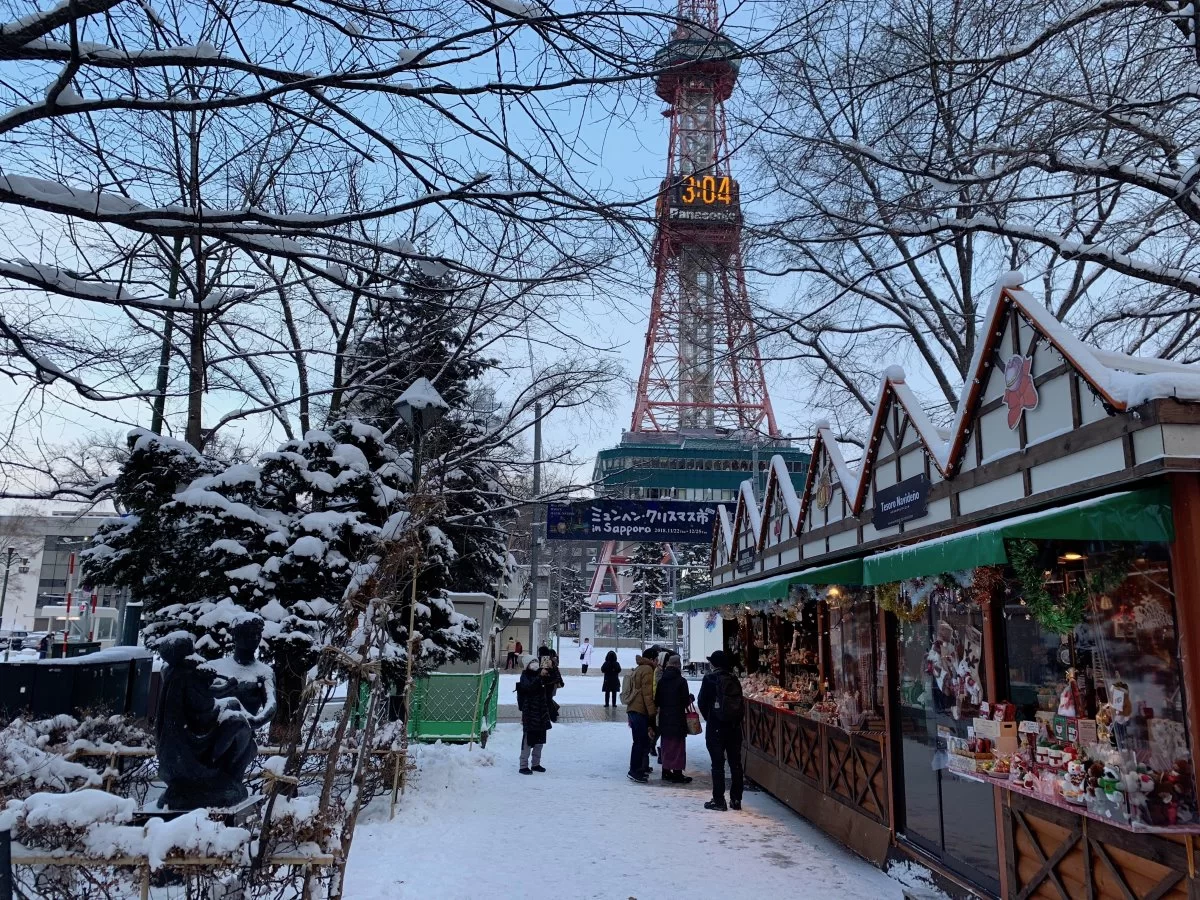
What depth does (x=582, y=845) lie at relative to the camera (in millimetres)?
7555

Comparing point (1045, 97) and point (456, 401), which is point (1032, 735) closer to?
point (1045, 97)

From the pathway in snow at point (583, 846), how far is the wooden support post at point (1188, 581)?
338 cm

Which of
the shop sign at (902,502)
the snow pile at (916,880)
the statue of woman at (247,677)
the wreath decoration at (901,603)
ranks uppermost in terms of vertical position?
the shop sign at (902,502)

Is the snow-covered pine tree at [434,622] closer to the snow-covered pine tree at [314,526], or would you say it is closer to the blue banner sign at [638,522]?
the snow-covered pine tree at [314,526]

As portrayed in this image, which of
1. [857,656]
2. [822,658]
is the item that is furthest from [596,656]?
[857,656]

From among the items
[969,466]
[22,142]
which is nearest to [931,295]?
[969,466]

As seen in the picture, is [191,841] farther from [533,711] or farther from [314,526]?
[533,711]

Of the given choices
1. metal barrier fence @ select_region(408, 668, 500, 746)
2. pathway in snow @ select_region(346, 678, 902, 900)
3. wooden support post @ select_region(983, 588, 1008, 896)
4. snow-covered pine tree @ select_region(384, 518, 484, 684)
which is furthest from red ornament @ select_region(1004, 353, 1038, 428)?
metal barrier fence @ select_region(408, 668, 500, 746)

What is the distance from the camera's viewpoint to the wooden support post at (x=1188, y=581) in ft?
12.4

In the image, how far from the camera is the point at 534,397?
13.9m

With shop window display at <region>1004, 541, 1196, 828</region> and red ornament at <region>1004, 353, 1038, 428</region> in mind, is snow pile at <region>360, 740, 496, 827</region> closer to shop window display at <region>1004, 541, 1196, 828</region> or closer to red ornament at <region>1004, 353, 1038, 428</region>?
shop window display at <region>1004, 541, 1196, 828</region>

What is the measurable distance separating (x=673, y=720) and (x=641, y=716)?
1.67 feet

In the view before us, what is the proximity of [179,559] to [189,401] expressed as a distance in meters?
2.66

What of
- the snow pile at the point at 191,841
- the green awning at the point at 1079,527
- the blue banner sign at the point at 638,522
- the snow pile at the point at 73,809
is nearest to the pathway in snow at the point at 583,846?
the snow pile at the point at 191,841
